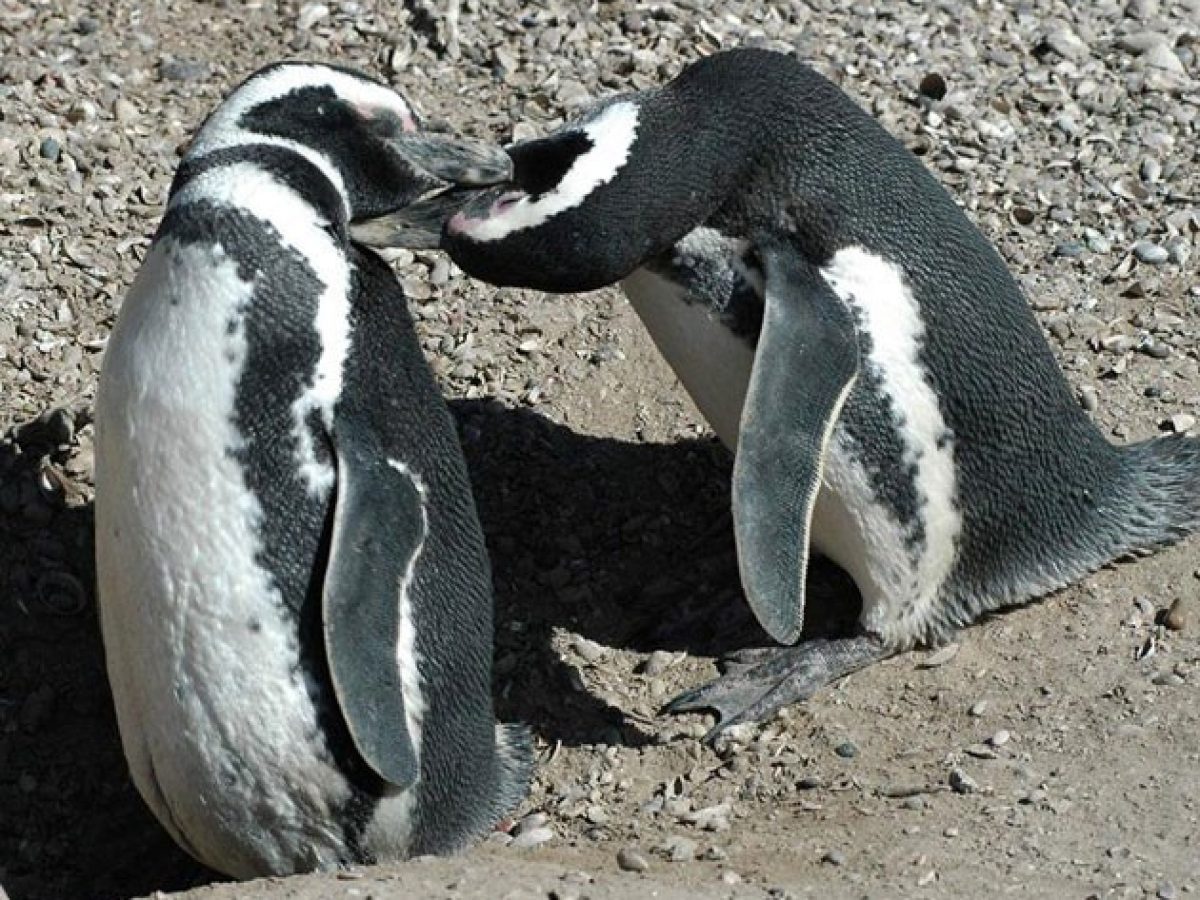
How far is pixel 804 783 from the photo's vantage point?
4453mm

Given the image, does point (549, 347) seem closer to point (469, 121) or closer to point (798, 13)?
point (469, 121)

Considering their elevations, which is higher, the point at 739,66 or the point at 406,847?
the point at 739,66

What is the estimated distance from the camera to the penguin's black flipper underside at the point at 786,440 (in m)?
4.31

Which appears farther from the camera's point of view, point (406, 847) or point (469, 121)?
point (469, 121)

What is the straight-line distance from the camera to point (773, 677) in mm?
4746

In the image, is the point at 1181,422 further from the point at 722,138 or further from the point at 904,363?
the point at 722,138

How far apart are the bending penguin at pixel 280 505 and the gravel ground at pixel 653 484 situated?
0.78 ft

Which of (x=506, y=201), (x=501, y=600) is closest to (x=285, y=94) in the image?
(x=506, y=201)

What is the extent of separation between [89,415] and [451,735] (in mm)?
1437

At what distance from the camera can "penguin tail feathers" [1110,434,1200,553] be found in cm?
494

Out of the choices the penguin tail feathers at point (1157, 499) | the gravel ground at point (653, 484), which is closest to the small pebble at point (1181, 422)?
the gravel ground at point (653, 484)

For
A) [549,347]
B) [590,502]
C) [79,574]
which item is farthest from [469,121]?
A: [79,574]

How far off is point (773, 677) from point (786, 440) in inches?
24.2

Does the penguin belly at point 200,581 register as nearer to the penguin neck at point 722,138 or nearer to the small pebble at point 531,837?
the small pebble at point 531,837
